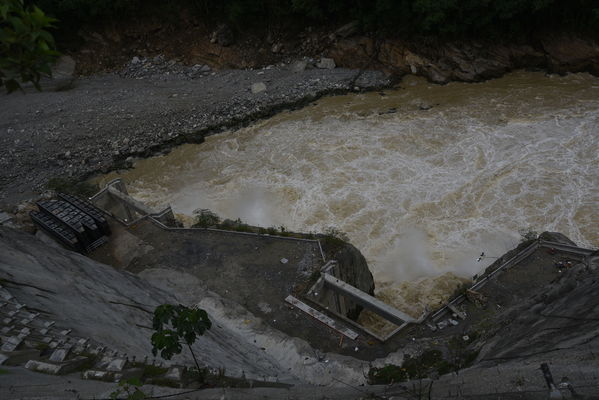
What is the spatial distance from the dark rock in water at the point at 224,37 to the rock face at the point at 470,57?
5999 mm

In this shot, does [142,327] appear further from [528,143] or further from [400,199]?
[528,143]

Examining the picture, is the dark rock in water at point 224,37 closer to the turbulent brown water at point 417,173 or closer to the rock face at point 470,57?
the rock face at point 470,57

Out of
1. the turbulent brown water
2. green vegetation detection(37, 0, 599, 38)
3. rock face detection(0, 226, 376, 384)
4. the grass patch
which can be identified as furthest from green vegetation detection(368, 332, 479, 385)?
green vegetation detection(37, 0, 599, 38)

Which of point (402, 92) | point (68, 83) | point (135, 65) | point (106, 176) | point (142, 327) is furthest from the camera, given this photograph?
point (135, 65)

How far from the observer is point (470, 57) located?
67.1ft

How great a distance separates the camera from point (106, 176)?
1648cm

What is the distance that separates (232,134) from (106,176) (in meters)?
4.93

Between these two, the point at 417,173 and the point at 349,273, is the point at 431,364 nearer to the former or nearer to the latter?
the point at 349,273

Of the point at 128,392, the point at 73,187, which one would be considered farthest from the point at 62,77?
the point at 128,392

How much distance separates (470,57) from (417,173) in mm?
8840

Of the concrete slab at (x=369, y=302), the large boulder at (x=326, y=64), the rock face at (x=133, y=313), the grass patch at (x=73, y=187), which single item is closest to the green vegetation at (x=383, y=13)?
the large boulder at (x=326, y=64)

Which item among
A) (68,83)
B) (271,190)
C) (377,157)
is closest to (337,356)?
(271,190)

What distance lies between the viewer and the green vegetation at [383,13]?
62.8 feet

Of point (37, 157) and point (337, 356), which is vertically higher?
point (337, 356)
